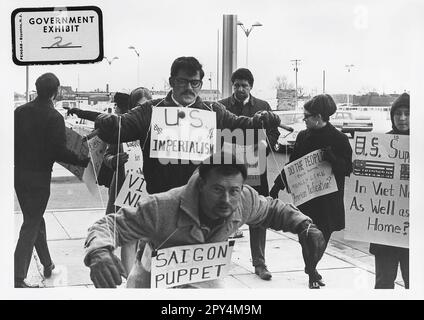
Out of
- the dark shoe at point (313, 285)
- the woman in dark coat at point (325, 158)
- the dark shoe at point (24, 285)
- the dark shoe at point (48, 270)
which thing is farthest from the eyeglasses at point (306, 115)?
the dark shoe at point (24, 285)

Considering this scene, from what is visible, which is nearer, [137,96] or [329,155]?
[137,96]

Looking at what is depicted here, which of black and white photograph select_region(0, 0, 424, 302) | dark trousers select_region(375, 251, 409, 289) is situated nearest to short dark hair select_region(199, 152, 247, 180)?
black and white photograph select_region(0, 0, 424, 302)

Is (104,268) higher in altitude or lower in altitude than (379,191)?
lower

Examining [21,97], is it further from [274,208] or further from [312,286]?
[312,286]

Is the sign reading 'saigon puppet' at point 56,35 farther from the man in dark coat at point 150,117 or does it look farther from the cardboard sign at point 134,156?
the cardboard sign at point 134,156

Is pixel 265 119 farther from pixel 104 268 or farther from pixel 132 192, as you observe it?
pixel 104 268

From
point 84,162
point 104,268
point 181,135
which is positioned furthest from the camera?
point 84,162

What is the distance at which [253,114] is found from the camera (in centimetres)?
494

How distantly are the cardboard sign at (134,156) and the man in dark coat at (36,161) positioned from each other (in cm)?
31

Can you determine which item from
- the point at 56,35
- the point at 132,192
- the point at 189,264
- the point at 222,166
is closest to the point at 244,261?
the point at 189,264

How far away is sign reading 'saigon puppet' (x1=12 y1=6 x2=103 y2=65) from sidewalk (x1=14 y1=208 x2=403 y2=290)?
2.69ft

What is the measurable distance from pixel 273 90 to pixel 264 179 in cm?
48

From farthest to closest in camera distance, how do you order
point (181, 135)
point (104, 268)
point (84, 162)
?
point (84, 162), point (181, 135), point (104, 268)

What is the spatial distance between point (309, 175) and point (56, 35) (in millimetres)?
1561
